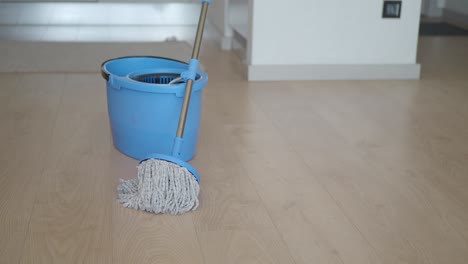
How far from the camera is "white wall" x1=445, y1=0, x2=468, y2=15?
4883 millimetres

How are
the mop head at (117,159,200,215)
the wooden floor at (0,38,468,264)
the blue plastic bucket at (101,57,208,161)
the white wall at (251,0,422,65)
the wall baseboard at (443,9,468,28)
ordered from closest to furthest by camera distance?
the wooden floor at (0,38,468,264), the mop head at (117,159,200,215), the blue plastic bucket at (101,57,208,161), the white wall at (251,0,422,65), the wall baseboard at (443,9,468,28)

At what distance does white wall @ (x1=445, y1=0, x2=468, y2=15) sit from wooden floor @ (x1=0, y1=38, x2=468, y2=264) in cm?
199

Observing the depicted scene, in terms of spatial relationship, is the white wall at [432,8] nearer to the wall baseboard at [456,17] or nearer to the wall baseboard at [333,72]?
the wall baseboard at [456,17]

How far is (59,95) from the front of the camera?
2848mm

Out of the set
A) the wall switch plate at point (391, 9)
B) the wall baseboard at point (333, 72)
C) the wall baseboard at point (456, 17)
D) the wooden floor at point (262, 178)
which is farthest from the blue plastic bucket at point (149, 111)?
the wall baseboard at point (456, 17)

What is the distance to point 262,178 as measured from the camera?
6.66 feet

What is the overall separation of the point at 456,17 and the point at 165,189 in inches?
148

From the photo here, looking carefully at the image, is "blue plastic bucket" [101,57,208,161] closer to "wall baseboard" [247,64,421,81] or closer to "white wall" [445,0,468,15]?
"wall baseboard" [247,64,421,81]

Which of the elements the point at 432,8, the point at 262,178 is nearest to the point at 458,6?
the point at 432,8

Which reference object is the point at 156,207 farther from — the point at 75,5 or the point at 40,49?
the point at 75,5

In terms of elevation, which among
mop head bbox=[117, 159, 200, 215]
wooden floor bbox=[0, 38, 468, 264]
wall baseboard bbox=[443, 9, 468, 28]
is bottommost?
wall baseboard bbox=[443, 9, 468, 28]

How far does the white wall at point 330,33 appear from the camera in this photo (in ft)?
10.4

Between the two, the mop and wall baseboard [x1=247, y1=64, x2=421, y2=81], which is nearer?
the mop

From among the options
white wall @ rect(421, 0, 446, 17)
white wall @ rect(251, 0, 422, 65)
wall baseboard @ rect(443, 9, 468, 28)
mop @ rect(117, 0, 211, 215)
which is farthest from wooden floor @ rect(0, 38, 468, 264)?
white wall @ rect(421, 0, 446, 17)
